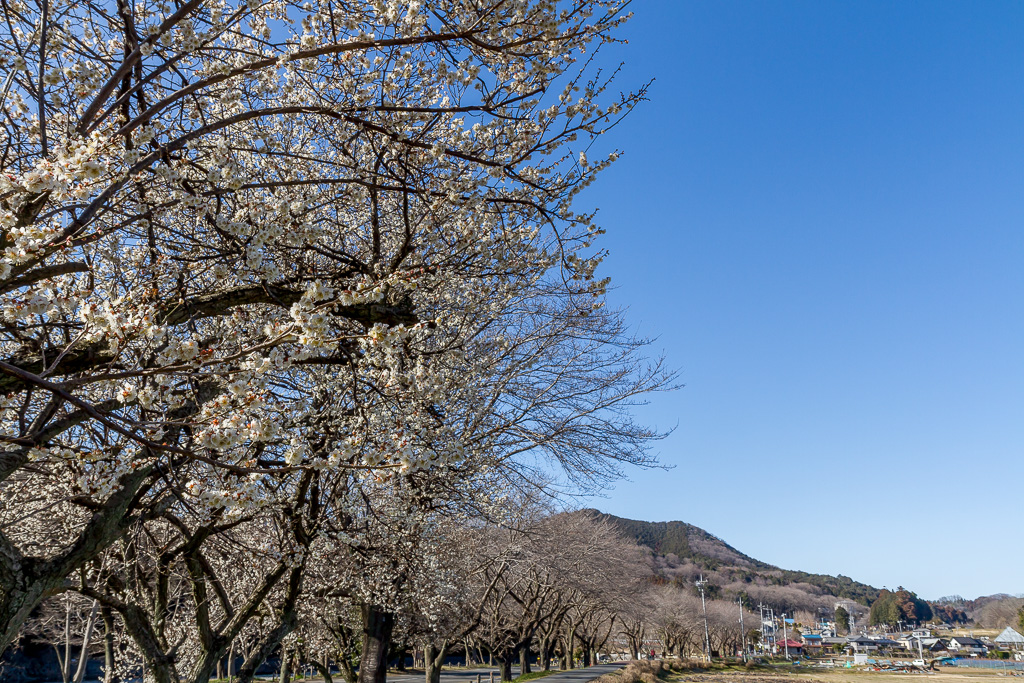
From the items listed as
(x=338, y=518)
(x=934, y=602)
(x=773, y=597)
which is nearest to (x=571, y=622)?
(x=338, y=518)

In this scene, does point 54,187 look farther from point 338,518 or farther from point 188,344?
point 338,518

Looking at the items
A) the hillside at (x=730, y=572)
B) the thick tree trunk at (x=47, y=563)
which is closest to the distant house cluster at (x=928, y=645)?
the hillside at (x=730, y=572)

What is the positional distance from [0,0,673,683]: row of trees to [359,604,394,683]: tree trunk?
138cm

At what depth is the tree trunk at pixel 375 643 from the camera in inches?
407

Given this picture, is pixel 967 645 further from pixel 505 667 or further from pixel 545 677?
pixel 505 667

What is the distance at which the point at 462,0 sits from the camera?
13.7 feet

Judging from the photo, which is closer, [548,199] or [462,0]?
[462,0]

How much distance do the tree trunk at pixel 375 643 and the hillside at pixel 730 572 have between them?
8543cm

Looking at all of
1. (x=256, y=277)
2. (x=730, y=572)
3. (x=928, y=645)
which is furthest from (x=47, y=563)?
(x=730, y=572)

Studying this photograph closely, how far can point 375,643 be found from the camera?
10602 mm

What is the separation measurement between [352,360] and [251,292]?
1.26 m

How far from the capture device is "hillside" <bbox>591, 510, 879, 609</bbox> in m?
106

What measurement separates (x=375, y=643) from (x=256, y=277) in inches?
334

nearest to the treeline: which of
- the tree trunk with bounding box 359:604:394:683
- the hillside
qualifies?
the hillside
